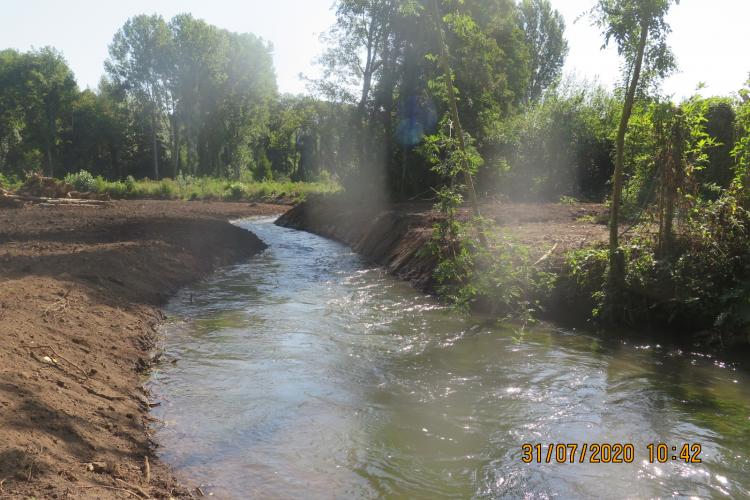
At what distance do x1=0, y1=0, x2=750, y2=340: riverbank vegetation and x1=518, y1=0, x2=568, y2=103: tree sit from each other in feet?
0.66

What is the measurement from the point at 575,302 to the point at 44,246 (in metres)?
11.9

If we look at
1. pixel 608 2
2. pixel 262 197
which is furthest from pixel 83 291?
pixel 262 197

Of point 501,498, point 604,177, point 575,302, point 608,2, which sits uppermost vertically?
point 608,2

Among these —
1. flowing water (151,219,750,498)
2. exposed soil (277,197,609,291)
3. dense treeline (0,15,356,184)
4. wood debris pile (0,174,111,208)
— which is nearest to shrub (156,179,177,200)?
wood debris pile (0,174,111,208)

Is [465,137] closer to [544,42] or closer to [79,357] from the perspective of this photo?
[79,357]

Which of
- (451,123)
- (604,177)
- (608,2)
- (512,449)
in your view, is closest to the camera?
(512,449)

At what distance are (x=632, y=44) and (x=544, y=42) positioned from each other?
5017 cm

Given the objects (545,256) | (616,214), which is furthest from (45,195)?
(616,214)

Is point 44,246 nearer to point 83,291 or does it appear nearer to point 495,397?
point 83,291

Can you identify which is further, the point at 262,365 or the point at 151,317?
the point at 151,317

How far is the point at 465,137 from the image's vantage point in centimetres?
1195

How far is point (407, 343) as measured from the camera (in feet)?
30.8

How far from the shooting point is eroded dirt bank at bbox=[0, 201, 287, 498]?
4328 mm

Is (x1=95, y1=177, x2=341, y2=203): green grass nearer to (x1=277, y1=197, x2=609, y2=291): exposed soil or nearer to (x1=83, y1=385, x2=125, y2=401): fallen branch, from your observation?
(x1=277, y1=197, x2=609, y2=291): exposed soil
